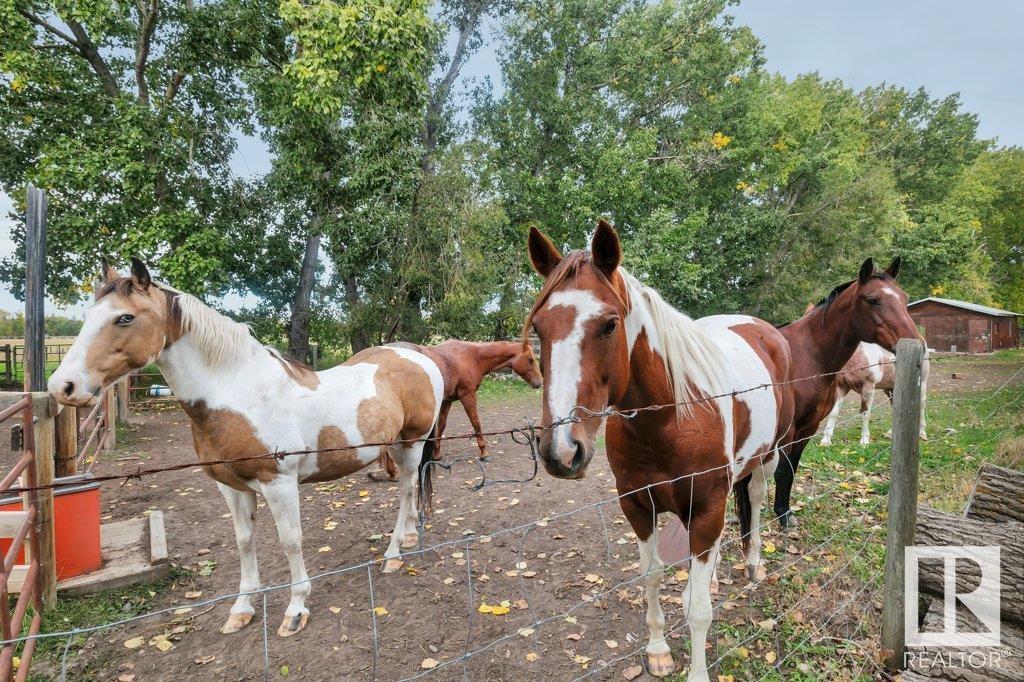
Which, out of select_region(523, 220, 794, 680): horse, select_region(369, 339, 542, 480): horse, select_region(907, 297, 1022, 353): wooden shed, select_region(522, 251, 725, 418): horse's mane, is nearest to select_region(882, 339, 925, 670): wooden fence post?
select_region(523, 220, 794, 680): horse

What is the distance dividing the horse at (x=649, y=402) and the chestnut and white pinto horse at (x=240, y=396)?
4.49 ft

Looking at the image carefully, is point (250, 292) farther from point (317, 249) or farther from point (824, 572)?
point (824, 572)

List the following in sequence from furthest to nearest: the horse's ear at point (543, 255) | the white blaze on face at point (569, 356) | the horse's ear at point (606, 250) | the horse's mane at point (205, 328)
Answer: the horse's mane at point (205, 328)
the horse's ear at point (543, 255)
the horse's ear at point (606, 250)
the white blaze on face at point (569, 356)

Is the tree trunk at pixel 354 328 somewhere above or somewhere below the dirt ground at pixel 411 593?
above

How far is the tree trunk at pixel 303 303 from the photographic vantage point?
1448cm

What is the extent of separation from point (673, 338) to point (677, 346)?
0.05 m

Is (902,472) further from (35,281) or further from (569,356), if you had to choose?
(35,281)

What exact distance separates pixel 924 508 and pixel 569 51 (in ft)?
70.5

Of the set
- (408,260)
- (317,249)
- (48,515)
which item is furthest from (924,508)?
(317,249)

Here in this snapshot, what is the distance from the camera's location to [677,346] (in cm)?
228

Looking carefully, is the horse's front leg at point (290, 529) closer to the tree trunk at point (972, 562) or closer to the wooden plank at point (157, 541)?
the wooden plank at point (157, 541)

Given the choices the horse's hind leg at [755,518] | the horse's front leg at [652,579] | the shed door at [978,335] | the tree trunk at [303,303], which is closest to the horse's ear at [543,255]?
the horse's front leg at [652,579]

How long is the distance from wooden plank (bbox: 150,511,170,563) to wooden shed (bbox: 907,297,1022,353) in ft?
115

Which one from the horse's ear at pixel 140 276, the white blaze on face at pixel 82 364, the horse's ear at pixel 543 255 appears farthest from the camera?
the horse's ear at pixel 140 276
